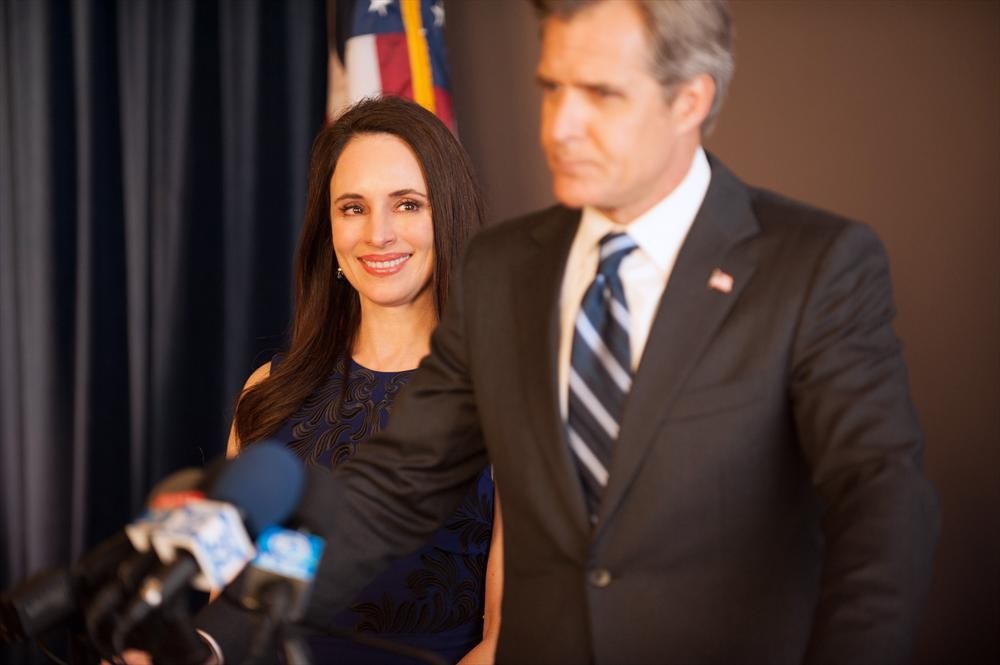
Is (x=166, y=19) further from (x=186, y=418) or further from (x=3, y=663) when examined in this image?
(x=3, y=663)

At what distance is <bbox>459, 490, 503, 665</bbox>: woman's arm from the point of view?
7.06ft

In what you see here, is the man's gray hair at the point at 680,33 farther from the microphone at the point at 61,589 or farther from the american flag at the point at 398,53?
the american flag at the point at 398,53

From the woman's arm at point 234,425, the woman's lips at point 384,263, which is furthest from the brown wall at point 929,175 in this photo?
the woman's arm at point 234,425

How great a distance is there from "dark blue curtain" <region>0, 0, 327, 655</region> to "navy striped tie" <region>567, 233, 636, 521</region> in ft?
6.88

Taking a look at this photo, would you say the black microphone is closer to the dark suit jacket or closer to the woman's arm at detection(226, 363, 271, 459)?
the dark suit jacket

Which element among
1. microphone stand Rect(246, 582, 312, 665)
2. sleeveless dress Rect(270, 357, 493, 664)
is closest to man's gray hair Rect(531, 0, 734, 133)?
microphone stand Rect(246, 582, 312, 665)

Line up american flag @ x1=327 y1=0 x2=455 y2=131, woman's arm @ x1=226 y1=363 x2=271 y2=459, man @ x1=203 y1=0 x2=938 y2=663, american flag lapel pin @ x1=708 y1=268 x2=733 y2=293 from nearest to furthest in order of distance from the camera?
man @ x1=203 y1=0 x2=938 y2=663 → american flag lapel pin @ x1=708 y1=268 x2=733 y2=293 → woman's arm @ x1=226 y1=363 x2=271 y2=459 → american flag @ x1=327 y1=0 x2=455 y2=131

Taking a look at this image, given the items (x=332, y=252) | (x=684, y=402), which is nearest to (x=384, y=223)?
(x=332, y=252)

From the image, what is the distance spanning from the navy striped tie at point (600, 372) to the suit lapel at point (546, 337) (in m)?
0.03

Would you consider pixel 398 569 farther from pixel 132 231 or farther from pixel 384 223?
pixel 132 231

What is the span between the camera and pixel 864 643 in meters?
1.15

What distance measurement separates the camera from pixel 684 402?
129 cm

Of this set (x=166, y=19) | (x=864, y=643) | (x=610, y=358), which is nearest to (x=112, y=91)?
(x=166, y=19)

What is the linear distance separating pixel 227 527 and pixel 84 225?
2.52 m
